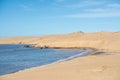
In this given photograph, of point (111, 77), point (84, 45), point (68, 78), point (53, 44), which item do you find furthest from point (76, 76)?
point (53, 44)

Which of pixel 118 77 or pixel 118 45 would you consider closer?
pixel 118 77

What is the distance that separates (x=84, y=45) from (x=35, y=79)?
239ft

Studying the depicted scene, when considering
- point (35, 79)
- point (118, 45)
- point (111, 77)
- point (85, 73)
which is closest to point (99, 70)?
point (85, 73)

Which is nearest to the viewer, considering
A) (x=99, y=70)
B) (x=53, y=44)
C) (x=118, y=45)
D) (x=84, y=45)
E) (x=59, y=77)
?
(x=59, y=77)

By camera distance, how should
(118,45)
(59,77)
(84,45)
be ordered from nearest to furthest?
1. (59,77)
2. (118,45)
3. (84,45)

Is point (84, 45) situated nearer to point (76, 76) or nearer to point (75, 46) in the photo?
point (75, 46)

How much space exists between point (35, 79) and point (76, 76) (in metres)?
2.86

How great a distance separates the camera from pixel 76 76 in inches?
769

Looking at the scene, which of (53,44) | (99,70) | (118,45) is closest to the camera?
(99,70)

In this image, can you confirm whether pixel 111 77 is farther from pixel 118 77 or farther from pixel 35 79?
pixel 35 79

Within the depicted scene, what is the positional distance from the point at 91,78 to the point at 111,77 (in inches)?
51.3

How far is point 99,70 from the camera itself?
21.3m

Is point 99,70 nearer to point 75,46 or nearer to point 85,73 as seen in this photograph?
point 85,73

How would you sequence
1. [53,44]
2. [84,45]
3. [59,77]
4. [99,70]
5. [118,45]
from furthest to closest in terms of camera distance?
[53,44] < [84,45] < [118,45] < [99,70] < [59,77]
